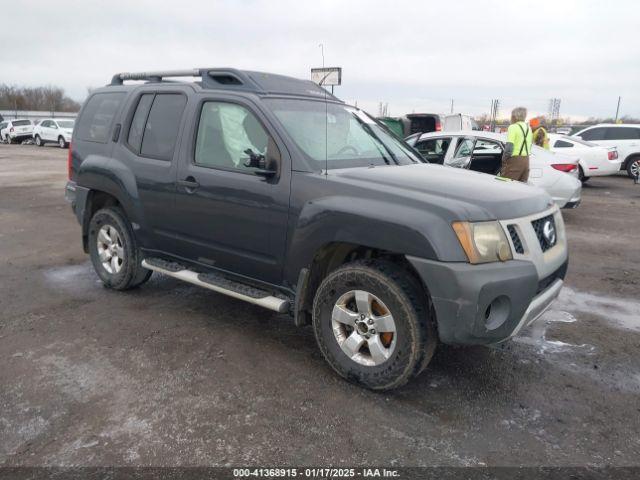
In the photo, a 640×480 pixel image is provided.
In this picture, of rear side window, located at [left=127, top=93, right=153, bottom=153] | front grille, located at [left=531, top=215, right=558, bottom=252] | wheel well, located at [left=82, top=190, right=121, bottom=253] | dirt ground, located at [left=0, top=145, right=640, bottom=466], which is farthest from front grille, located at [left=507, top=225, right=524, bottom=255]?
wheel well, located at [left=82, top=190, right=121, bottom=253]

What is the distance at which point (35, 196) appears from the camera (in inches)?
446

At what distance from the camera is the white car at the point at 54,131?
2862 cm

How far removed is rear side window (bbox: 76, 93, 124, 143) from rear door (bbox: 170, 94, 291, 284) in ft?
3.95

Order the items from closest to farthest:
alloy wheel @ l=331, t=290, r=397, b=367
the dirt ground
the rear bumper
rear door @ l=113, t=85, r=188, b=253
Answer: the dirt ground, the rear bumper, alloy wheel @ l=331, t=290, r=397, b=367, rear door @ l=113, t=85, r=188, b=253

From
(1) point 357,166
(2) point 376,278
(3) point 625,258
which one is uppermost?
(1) point 357,166

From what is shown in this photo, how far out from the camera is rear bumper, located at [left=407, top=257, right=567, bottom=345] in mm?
2875

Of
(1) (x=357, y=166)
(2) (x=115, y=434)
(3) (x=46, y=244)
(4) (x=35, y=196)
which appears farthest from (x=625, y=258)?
(4) (x=35, y=196)

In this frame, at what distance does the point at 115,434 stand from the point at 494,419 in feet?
7.02

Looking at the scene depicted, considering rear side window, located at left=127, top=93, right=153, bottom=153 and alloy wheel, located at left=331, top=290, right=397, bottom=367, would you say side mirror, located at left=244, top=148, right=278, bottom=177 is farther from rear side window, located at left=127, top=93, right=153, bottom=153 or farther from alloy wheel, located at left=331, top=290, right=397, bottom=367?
rear side window, located at left=127, top=93, right=153, bottom=153

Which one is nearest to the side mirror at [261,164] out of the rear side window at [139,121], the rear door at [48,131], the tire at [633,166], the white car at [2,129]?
the rear side window at [139,121]

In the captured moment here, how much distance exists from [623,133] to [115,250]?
16181mm

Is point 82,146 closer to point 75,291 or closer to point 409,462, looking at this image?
point 75,291

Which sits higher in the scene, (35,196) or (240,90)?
(240,90)

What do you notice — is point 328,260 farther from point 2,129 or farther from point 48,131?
point 2,129
